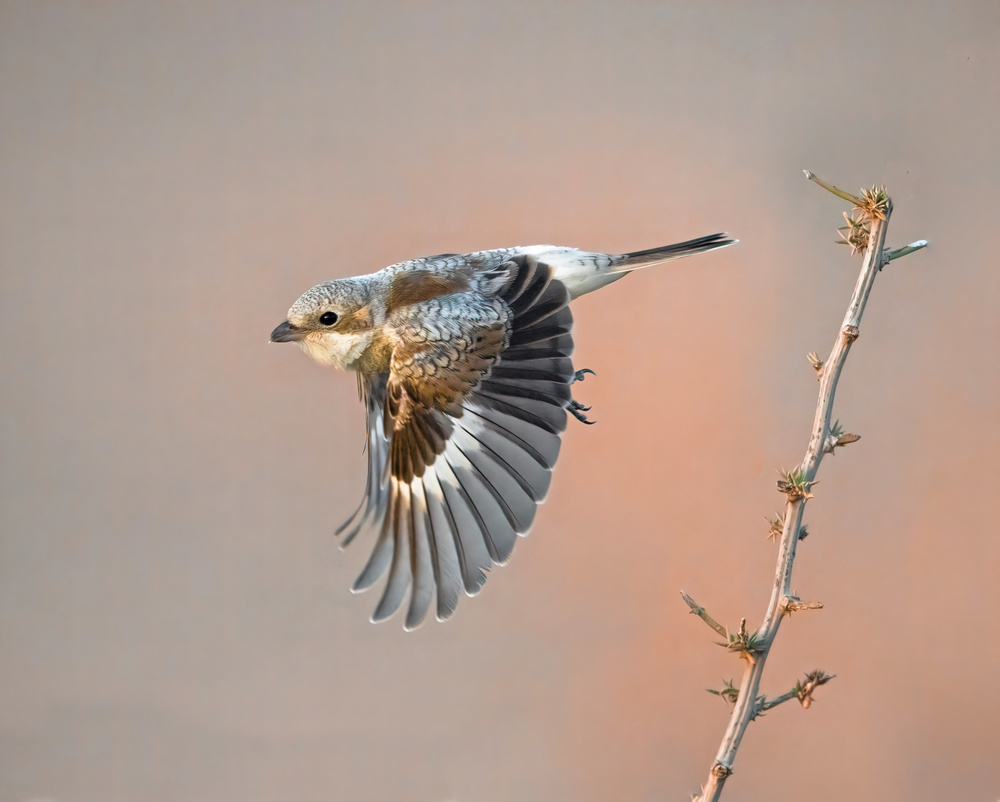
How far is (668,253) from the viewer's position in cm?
94

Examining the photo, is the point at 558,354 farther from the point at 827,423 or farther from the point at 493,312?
the point at 827,423

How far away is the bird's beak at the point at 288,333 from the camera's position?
85cm

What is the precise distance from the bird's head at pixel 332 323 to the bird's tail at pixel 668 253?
0.28 meters

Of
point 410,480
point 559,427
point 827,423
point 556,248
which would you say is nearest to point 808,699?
point 827,423

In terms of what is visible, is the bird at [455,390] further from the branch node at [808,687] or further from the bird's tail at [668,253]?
the branch node at [808,687]

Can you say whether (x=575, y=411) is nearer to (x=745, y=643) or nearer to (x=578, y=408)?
(x=578, y=408)

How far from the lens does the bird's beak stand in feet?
2.79

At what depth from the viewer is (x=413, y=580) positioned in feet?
2.68

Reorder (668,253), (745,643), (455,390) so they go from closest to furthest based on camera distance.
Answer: (745,643) → (455,390) → (668,253)

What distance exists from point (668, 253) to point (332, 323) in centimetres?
37

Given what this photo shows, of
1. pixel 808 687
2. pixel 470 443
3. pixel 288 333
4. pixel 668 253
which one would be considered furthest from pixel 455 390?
pixel 808 687

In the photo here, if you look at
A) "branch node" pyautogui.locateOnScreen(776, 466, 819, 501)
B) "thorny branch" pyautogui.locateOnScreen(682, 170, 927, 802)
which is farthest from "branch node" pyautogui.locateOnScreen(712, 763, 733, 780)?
"branch node" pyautogui.locateOnScreen(776, 466, 819, 501)

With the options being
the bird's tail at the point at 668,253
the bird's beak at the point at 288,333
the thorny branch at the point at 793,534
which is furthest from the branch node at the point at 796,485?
the bird's beak at the point at 288,333

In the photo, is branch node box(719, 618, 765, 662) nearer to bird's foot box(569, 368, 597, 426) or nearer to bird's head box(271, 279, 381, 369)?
bird's foot box(569, 368, 597, 426)
